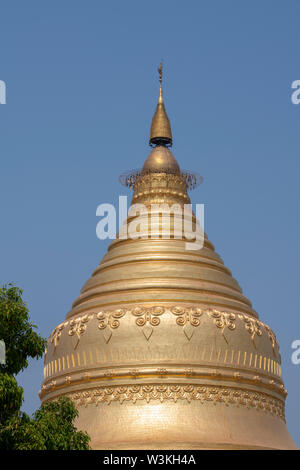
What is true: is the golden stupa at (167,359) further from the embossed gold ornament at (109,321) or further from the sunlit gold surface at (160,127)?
the sunlit gold surface at (160,127)

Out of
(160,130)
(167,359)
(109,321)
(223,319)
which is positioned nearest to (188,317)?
(223,319)

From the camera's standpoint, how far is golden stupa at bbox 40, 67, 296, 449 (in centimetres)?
2964

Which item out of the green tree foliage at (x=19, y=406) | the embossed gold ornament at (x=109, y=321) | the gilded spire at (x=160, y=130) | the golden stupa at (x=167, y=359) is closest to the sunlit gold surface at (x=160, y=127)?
the gilded spire at (x=160, y=130)

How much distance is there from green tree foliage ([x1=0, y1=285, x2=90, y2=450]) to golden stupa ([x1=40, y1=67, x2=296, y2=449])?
11.0m

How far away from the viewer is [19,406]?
16.6 metres

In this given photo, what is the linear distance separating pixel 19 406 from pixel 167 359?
1437cm

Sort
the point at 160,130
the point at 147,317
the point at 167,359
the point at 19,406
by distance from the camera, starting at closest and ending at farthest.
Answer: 1. the point at 19,406
2. the point at 167,359
3. the point at 147,317
4. the point at 160,130

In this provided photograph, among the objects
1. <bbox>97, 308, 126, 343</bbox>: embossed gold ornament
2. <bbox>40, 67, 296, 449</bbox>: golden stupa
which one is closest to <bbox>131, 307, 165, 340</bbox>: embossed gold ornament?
<bbox>40, 67, 296, 449</bbox>: golden stupa

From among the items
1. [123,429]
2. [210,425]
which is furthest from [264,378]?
[123,429]

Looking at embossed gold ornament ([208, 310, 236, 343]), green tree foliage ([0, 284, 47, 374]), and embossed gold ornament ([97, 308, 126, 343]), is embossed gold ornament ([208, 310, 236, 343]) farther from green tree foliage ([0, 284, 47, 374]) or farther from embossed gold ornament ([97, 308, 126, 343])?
green tree foliage ([0, 284, 47, 374])

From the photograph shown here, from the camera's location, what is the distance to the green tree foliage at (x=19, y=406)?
53.2 ft

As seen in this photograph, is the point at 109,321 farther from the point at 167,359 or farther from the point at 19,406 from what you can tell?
the point at 19,406

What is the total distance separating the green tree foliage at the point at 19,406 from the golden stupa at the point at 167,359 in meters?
11.0
